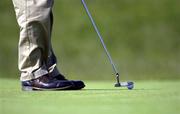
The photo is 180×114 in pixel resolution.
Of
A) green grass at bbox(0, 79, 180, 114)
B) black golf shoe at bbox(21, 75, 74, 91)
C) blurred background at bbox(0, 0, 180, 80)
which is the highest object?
green grass at bbox(0, 79, 180, 114)

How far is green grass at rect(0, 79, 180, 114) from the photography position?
299 cm

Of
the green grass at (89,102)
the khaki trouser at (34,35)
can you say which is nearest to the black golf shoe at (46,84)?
the khaki trouser at (34,35)

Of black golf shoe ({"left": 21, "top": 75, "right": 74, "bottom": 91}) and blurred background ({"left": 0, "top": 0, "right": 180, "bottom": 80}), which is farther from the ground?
black golf shoe ({"left": 21, "top": 75, "right": 74, "bottom": 91})

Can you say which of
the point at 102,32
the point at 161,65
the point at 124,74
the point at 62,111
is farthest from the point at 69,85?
the point at 102,32

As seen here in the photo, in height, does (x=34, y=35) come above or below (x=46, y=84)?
above

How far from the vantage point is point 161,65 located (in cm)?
902

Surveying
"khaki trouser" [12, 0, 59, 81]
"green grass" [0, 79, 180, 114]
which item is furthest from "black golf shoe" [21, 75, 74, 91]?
"green grass" [0, 79, 180, 114]

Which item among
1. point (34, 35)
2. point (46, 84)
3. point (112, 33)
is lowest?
point (112, 33)

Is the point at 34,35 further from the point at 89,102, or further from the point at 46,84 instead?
the point at 89,102

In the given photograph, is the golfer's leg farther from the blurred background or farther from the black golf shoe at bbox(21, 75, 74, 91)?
the blurred background

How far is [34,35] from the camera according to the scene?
417 cm

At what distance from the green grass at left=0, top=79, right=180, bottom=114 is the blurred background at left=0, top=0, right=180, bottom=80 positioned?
5101mm

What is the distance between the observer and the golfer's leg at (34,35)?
13.5ft

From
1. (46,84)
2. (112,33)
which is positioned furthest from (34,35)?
(112,33)
